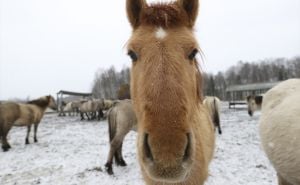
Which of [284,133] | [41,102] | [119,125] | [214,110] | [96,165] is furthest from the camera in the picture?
[41,102]

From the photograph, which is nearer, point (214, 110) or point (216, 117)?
point (216, 117)

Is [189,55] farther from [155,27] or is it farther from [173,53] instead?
[155,27]

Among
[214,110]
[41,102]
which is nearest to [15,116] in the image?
[41,102]

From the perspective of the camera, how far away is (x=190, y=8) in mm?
2225

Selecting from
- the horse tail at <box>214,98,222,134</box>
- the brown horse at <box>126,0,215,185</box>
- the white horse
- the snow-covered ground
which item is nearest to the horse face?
the brown horse at <box>126,0,215,185</box>

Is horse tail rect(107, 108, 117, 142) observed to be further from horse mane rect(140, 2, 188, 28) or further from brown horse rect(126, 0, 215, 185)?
horse mane rect(140, 2, 188, 28)

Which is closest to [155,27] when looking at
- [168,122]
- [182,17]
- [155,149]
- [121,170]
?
[182,17]

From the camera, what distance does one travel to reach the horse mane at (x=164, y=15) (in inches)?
79.6

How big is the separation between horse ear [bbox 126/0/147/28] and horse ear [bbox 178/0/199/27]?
349 millimetres

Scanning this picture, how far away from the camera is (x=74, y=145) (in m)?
10.5

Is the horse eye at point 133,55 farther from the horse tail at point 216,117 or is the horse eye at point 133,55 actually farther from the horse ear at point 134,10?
the horse tail at point 216,117

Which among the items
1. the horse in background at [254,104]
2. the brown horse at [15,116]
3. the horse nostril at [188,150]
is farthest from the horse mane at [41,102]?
the horse in background at [254,104]

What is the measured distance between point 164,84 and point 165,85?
0.04ft

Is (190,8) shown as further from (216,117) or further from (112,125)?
(216,117)
